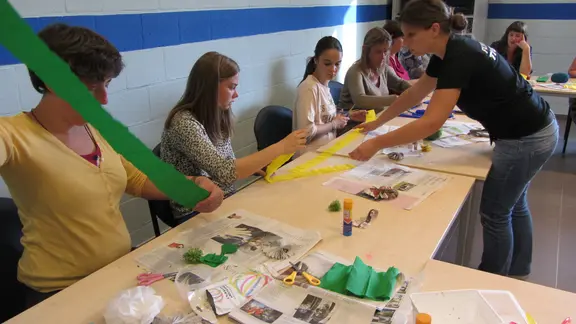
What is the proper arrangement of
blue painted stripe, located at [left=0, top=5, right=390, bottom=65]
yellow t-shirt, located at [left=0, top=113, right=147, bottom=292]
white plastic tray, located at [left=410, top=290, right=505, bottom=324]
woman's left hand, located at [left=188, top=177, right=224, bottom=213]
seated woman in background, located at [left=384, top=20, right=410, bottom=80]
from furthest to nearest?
seated woman in background, located at [left=384, top=20, right=410, bottom=80], blue painted stripe, located at [left=0, top=5, right=390, bottom=65], woman's left hand, located at [left=188, top=177, right=224, bottom=213], yellow t-shirt, located at [left=0, top=113, right=147, bottom=292], white plastic tray, located at [left=410, top=290, right=505, bottom=324]

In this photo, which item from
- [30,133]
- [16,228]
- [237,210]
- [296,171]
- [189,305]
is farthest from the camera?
[296,171]

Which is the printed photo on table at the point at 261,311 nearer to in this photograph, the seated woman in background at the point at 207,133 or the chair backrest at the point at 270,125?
the seated woman in background at the point at 207,133

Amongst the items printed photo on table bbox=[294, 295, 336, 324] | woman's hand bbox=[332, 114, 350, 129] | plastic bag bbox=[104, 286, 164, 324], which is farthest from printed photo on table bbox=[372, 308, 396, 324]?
woman's hand bbox=[332, 114, 350, 129]

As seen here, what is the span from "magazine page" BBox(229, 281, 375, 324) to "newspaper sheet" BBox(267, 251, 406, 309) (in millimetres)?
27

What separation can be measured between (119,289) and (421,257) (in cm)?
85

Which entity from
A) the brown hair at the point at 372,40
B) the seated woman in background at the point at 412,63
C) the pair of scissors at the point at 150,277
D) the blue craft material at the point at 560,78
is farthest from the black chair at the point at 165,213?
the blue craft material at the point at 560,78

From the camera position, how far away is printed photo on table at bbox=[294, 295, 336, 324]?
1114 mm

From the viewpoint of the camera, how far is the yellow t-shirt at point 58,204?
A: 1.27 metres

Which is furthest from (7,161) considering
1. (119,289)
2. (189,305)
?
(189,305)

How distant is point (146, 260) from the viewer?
137cm

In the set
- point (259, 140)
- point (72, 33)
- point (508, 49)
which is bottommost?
point (259, 140)

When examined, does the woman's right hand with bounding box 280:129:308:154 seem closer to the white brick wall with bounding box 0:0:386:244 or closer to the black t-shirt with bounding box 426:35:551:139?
the black t-shirt with bounding box 426:35:551:139

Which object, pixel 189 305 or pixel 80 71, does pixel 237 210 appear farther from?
pixel 80 71

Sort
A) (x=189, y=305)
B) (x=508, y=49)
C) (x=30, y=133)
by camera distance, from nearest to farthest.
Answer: (x=189, y=305) < (x=30, y=133) < (x=508, y=49)
